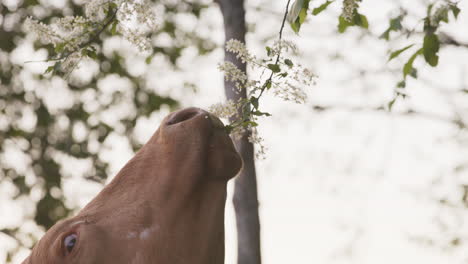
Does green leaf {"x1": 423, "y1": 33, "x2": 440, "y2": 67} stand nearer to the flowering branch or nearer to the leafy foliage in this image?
the flowering branch

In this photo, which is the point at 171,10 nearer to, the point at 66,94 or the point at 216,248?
the point at 66,94

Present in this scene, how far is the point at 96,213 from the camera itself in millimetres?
2201

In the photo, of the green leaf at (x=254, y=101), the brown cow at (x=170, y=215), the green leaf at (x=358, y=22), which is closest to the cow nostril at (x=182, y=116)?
the brown cow at (x=170, y=215)

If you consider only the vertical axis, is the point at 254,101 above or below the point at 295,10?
below

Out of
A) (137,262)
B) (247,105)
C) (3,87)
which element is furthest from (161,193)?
(3,87)

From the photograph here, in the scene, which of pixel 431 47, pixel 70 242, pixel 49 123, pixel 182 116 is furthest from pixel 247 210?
pixel 49 123

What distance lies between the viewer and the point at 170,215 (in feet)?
6.95

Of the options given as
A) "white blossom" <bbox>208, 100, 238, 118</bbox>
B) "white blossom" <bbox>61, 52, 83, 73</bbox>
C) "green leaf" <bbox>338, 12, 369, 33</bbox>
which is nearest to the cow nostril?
"white blossom" <bbox>208, 100, 238, 118</bbox>

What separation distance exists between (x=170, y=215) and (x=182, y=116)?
1.09 ft

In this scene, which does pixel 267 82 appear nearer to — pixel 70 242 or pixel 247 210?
pixel 70 242

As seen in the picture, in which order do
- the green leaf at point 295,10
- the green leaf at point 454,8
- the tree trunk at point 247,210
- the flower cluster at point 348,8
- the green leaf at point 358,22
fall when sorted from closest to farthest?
the green leaf at point 295,10 → the flower cluster at point 348,8 → the green leaf at point 454,8 → the green leaf at point 358,22 → the tree trunk at point 247,210

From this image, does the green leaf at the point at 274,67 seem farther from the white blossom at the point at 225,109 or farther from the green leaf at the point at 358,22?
the green leaf at the point at 358,22

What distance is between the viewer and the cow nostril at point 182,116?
7.23 feet

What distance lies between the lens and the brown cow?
6.86ft
